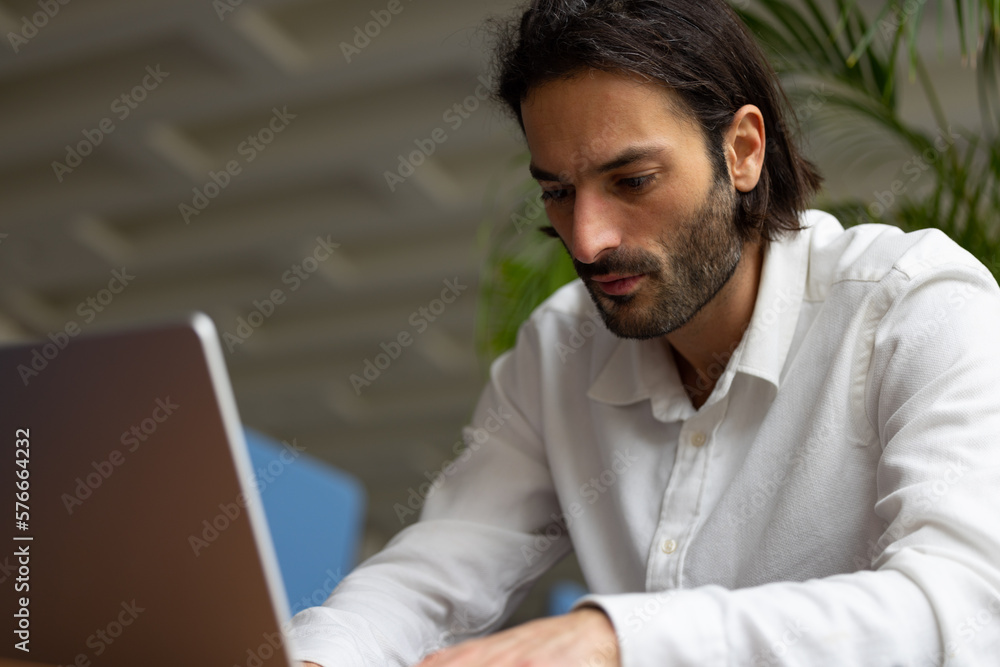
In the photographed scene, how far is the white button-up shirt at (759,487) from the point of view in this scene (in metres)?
0.76

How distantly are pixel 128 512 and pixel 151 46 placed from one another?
384 centimetres

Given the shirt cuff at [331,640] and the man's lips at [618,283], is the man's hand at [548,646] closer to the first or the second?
the shirt cuff at [331,640]

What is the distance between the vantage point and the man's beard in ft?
3.85

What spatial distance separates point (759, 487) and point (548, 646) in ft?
1.60

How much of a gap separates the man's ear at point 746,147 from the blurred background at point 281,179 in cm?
94

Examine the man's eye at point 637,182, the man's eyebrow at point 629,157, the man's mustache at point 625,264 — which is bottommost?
the man's mustache at point 625,264

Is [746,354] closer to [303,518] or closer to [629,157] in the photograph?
[629,157]

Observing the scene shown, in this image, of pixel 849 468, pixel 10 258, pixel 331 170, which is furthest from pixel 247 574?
pixel 10 258

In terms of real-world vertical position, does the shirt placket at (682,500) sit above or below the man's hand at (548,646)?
below

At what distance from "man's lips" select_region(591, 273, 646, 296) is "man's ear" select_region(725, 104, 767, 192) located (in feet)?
0.74

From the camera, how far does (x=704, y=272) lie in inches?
47.3

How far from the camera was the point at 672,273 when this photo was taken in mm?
1184

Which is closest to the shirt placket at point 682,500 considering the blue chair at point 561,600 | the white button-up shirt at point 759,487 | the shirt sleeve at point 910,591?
the white button-up shirt at point 759,487

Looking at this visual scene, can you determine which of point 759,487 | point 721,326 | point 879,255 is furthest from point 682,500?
point 879,255
